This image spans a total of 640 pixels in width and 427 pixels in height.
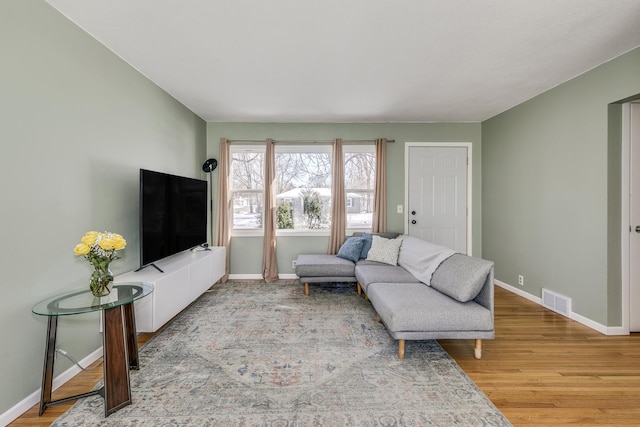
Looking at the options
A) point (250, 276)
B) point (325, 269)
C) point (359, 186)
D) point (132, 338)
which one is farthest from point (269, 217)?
point (132, 338)

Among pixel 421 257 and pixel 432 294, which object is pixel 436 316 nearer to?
pixel 432 294

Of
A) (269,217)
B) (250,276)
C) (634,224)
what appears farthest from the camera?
(250,276)

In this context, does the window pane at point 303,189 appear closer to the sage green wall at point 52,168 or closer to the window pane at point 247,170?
the window pane at point 247,170

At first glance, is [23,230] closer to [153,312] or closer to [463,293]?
[153,312]

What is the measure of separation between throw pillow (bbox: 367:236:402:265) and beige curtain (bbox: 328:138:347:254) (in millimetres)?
631

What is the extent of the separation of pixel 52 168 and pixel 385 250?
3.44 metres

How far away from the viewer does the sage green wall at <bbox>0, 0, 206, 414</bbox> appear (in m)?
1.63

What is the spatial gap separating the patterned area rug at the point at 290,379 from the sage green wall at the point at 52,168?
1.74 feet

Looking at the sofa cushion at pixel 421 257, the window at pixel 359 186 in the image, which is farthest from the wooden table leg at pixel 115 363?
the window at pixel 359 186

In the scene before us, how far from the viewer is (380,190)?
14.7 feet

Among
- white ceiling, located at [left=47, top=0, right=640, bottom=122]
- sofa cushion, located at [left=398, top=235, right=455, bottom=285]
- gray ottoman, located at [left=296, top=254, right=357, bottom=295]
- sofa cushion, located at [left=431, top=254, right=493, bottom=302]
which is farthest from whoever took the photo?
gray ottoman, located at [left=296, top=254, right=357, bottom=295]


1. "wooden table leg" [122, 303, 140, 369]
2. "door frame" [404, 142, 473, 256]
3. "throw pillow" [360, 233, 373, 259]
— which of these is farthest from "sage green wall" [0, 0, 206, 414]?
"door frame" [404, 142, 473, 256]

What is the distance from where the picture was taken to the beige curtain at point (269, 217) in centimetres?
444

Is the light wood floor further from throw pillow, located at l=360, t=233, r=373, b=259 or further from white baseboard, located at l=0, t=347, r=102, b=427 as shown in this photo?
throw pillow, located at l=360, t=233, r=373, b=259
